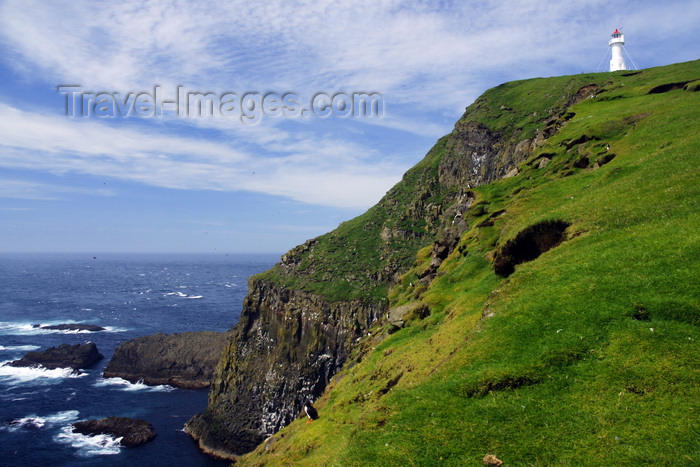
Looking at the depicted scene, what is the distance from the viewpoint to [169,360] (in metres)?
99.1

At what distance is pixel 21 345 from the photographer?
4363 inches

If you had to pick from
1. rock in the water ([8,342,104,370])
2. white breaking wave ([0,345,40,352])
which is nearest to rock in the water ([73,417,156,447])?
rock in the water ([8,342,104,370])

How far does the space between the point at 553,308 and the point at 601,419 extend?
463 cm

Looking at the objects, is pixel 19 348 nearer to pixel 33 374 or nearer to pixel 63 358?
pixel 63 358

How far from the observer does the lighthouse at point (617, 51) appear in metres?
74.8

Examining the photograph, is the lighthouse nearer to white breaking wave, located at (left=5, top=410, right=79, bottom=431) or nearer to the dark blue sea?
the dark blue sea

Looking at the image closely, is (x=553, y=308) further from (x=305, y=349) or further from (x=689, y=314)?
(x=305, y=349)

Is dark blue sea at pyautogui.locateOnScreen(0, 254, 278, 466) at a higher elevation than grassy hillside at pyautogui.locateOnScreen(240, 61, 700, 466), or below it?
below

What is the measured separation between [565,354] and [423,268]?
28.3m

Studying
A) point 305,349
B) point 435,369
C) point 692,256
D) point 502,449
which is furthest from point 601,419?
point 305,349

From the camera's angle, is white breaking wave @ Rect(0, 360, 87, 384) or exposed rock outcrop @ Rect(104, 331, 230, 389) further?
exposed rock outcrop @ Rect(104, 331, 230, 389)

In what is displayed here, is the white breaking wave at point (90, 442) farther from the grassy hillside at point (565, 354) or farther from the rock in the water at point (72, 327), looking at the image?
the rock in the water at point (72, 327)

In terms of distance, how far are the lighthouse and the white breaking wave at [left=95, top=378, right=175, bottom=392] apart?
11345 centimetres

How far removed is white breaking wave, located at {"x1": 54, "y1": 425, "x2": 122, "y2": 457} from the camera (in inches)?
2407
